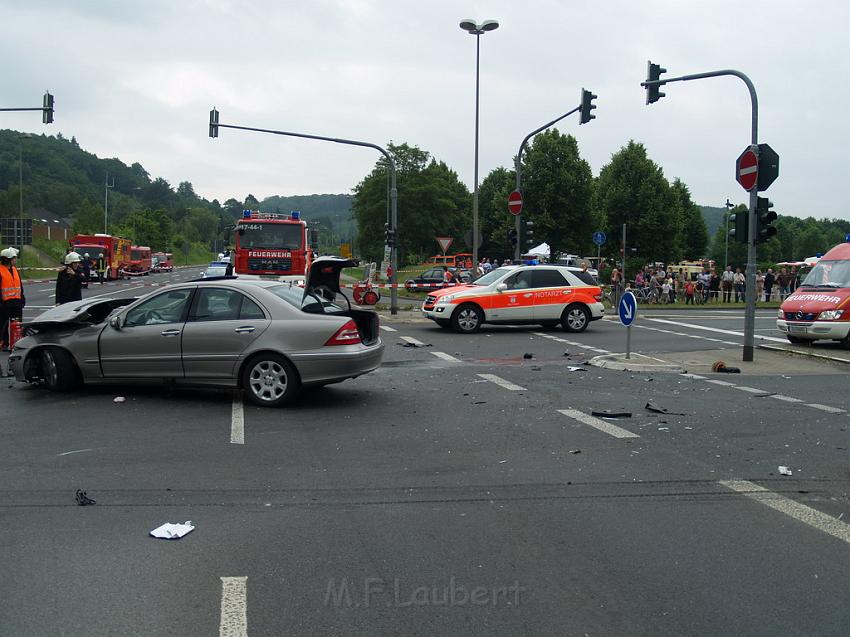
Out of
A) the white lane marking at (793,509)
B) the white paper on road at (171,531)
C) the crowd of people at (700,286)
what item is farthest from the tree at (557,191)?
the white paper on road at (171,531)

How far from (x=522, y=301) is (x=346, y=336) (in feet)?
37.5

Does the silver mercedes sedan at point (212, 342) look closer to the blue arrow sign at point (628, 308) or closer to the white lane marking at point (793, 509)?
the white lane marking at point (793, 509)

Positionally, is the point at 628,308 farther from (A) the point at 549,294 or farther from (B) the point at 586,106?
(B) the point at 586,106

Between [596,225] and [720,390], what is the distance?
52477 mm

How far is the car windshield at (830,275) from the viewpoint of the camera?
1750 centimetres

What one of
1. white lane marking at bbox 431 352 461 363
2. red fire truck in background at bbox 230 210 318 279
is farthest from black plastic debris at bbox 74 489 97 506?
red fire truck in background at bbox 230 210 318 279

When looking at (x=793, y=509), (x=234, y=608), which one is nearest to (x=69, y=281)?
(x=234, y=608)

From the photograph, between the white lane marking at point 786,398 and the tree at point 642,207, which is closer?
Answer: the white lane marking at point 786,398

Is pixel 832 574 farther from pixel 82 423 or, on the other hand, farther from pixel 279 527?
pixel 82 423

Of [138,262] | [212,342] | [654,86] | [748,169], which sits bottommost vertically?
[212,342]

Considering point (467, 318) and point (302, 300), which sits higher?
point (302, 300)

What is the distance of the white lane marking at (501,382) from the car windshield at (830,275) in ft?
29.5

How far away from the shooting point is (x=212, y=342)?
9625mm

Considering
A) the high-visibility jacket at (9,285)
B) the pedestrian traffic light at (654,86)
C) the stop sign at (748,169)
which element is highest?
the pedestrian traffic light at (654,86)
